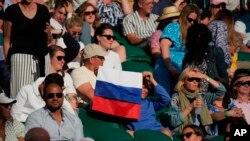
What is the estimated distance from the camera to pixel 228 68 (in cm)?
1545

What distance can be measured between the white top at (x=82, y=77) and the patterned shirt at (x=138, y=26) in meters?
2.20

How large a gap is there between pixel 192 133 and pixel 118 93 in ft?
3.83

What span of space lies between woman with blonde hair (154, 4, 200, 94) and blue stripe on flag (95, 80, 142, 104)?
4.43 ft

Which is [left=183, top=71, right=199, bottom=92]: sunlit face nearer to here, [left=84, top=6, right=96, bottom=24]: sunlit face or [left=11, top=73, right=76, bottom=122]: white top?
[left=11, top=73, right=76, bottom=122]: white top

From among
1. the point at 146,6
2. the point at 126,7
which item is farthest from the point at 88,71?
the point at 126,7

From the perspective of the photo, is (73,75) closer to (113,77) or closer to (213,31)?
(113,77)

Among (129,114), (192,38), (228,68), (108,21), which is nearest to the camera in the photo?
(129,114)

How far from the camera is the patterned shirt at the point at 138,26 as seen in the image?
1616cm

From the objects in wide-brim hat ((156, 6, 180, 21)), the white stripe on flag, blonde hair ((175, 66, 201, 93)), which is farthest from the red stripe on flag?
wide-brim hat ((156, 6, 180, 21))

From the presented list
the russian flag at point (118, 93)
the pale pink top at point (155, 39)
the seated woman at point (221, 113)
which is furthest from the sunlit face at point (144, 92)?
the pale pink top at point (155, 39)

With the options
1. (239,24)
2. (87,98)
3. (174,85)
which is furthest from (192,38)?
(239,24)

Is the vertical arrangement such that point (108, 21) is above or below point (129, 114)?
above

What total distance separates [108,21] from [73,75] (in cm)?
284

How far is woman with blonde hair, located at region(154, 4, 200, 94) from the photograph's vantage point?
14.9 metres
